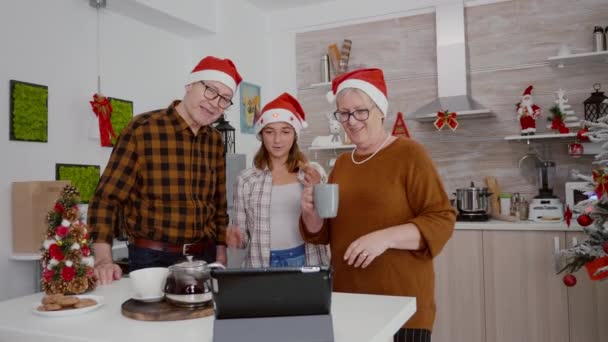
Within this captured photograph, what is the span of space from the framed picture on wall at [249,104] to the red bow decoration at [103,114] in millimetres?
1387


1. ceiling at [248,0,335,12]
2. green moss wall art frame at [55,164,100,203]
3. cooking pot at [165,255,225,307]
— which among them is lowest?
cooking pot at [165,255,225,307]

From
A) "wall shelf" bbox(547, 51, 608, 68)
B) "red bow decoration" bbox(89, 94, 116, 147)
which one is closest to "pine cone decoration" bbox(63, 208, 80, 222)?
"red bow decoration" bbox(89, 94, 116, 147)

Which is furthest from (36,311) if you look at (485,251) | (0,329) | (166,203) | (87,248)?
(485,251)

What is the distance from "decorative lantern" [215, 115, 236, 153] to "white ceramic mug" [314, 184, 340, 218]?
2.38 m

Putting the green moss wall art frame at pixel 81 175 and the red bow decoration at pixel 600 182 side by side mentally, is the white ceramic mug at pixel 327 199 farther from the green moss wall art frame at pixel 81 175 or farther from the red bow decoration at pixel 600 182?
the green moss wall art frame at pixel 81 175

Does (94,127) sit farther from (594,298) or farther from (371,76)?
(594,298)

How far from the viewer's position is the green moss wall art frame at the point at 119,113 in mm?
3590

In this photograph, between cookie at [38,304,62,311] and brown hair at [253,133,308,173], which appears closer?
cookie at [38,304,62,311]

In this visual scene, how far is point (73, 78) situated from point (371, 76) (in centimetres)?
231

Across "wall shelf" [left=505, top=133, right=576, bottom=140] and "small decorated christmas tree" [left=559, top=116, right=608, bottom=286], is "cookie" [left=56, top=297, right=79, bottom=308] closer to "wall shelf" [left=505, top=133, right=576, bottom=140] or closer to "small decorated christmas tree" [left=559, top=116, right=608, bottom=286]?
"small decorated christmas tree" [left=559, top=116, right=608, bottom=286]

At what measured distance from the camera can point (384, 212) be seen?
1.64 metres

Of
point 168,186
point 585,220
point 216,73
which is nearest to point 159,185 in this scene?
point 168,186

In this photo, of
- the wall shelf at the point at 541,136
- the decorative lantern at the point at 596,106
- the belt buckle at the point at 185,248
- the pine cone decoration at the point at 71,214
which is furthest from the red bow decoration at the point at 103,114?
the decorative lantern at the point at 596,106

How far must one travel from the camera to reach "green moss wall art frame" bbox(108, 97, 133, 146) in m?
3.59
